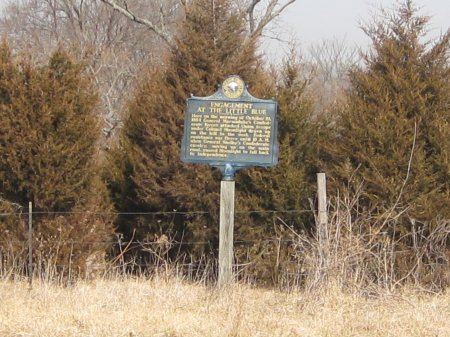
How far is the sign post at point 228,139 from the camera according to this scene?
8289mm

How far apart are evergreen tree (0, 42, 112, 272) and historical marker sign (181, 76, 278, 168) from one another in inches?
70.4

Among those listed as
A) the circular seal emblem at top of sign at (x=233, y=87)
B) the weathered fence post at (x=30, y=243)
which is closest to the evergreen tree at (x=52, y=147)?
the weathered fence post at (x=30, y=243)

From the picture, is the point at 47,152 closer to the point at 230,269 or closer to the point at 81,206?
the point at 81,206

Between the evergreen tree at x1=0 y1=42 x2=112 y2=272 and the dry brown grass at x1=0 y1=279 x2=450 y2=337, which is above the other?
the evergreen tree at x1=0 y1=42 x2=112 y2=272

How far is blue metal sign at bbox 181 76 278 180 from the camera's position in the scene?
27.2 feet

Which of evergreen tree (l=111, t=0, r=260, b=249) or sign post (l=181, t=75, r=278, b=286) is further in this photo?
evergreen tree (l=111, t=0, r=260, b=249)

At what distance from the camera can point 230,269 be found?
8250 mm

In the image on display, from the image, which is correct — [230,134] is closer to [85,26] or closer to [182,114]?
[182,114]

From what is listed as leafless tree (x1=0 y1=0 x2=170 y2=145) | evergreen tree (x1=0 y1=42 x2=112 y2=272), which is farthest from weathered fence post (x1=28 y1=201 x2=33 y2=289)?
leafless tree (x1=0 y1=0 x2=170 y2=145)

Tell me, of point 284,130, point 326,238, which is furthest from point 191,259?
point 326,238

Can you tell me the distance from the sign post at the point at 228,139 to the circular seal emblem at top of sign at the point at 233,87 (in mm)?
69

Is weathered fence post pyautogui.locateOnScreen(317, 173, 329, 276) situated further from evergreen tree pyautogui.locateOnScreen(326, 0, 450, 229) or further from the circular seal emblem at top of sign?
the circular seal emblem at top of sign

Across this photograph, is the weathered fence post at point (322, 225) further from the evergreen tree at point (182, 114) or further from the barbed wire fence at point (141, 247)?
the evergreen tree at point (182, 114)

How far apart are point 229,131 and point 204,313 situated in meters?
2.22
